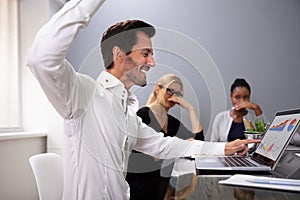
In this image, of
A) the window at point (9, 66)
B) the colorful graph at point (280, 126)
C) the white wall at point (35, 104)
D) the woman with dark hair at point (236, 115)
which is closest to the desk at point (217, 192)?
the colorful graph at point (280, 126)

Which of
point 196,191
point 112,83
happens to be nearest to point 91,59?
point 112,83

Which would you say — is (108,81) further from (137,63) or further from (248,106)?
(248,106)

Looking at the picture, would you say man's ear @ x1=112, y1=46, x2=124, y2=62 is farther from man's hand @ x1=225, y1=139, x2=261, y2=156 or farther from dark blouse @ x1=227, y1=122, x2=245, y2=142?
dark blouse @ x1=227, y1=122, x2=245, y2=142

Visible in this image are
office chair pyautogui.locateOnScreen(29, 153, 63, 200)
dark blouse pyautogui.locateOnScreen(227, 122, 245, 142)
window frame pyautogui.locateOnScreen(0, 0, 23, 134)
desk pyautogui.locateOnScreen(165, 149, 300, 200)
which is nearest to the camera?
desk pyautogui.locateOnScreen(165, 149, 300, 200)

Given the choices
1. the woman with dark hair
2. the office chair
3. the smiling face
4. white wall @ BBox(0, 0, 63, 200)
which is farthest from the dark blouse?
the smiling face

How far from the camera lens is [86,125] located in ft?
3.48

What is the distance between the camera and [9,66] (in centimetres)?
238

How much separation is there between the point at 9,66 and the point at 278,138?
1871 mm

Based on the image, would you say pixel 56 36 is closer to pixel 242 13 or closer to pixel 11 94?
pixel 11 94

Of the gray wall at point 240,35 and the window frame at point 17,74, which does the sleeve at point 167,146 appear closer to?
the window frame at point 17,74

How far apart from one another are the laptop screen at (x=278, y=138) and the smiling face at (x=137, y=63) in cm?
43

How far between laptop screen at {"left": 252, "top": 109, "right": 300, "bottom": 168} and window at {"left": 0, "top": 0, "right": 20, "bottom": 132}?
1710 mm

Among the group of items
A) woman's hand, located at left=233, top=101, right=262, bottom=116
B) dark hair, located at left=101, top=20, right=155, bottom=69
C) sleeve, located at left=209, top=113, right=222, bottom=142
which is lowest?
sleeve, located at left=209, top=113, right=222, bottom=142

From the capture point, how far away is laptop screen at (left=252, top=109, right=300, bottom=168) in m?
1.00
